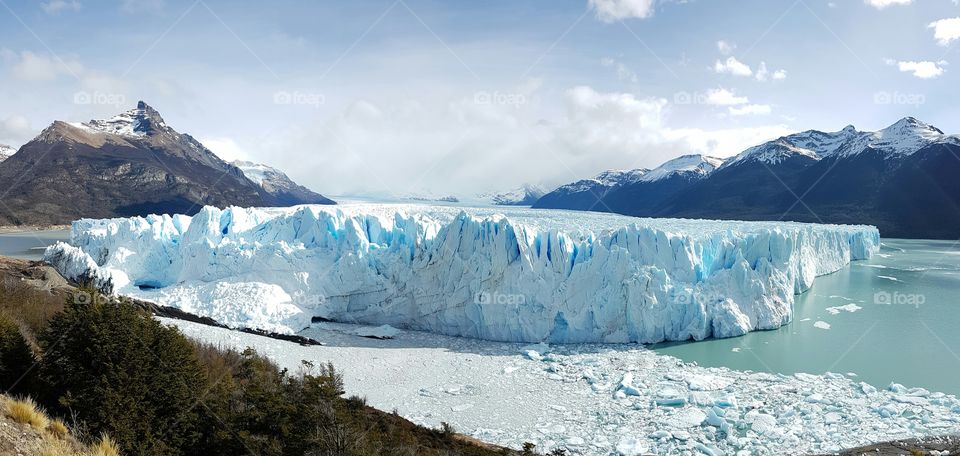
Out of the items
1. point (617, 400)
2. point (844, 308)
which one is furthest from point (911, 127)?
point (617, 400)

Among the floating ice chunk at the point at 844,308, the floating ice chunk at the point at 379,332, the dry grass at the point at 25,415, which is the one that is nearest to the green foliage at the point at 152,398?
the dry grass at the point at 25,415

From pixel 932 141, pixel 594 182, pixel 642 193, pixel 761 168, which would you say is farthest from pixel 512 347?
pixel 594 182

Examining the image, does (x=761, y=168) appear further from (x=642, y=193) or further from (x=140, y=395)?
(x=140, y=395)

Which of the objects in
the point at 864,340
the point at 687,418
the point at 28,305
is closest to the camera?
the point at 687,418

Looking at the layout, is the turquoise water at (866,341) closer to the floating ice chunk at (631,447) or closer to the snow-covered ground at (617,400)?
the snow-covered ground at (617,400)

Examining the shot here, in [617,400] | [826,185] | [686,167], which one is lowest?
[617,400]

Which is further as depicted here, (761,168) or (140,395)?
(761,168)

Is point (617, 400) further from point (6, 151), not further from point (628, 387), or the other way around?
point (6, 151)
